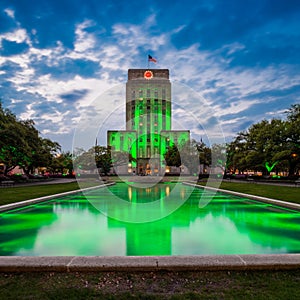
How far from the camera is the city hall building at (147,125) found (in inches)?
3720

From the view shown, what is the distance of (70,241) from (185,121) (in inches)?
3939

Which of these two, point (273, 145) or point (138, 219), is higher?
point (273, 145)

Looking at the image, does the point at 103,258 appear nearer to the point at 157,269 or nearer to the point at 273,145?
the point at 157,269

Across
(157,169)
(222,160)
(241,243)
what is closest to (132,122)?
(157,169)

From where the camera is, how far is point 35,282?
14.3ft

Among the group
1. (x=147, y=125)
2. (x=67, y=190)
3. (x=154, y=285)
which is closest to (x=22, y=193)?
(x=67, y=190)

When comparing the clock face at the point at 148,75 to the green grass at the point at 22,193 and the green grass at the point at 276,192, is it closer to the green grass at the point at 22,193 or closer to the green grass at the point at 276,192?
the green grass at the point at 276,192

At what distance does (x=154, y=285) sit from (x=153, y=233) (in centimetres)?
499

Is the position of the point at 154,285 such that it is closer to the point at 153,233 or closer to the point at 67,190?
the point at 153,233

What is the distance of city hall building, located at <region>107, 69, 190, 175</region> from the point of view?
94.5 meters

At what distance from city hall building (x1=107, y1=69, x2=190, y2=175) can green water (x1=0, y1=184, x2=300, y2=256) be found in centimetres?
7943

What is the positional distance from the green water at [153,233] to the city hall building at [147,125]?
261 ft

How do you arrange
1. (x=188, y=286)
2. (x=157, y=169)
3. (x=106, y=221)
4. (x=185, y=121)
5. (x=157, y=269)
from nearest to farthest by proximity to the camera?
(x=188, y=286) < (x=157, y=269) < (x=106, y=221) < (x=157, y=169) < (x=185, y=121)

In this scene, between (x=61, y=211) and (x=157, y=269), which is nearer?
(x=157, y=269)
